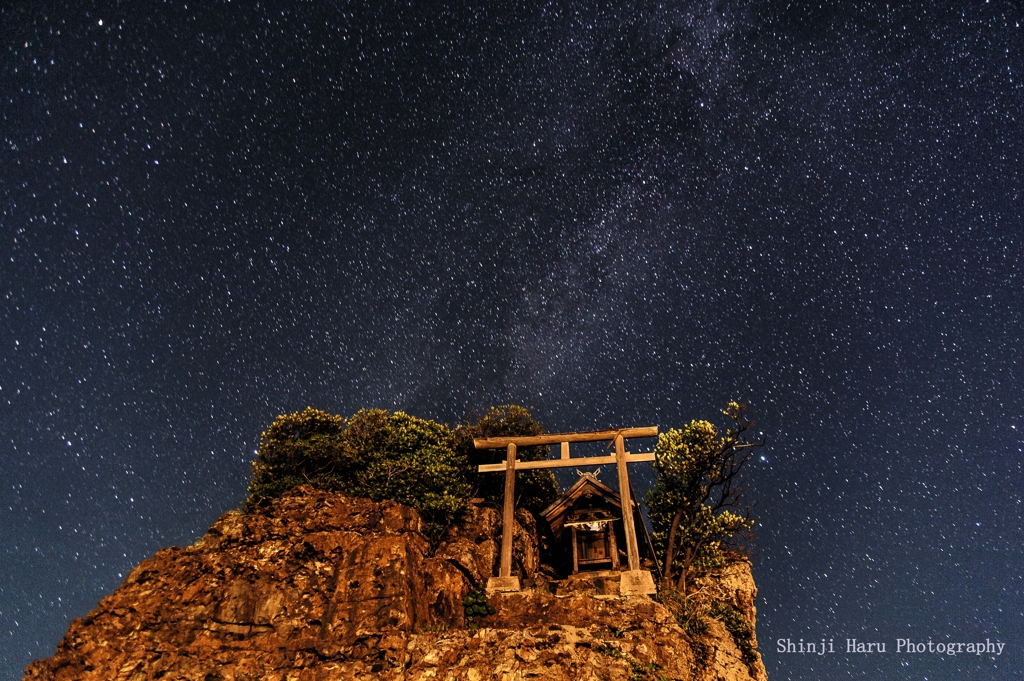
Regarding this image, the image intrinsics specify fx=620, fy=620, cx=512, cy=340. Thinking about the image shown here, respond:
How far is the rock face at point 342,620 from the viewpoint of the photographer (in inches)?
719

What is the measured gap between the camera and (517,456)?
1230 inches

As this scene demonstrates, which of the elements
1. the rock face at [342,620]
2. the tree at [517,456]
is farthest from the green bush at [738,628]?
the tree at [517,456]

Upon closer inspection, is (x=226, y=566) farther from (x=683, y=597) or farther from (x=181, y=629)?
(x=683, y=597)

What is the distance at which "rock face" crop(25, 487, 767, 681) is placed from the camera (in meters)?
18.3

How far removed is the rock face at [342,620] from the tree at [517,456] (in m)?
5.87

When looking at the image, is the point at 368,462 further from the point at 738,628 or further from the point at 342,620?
the point at 738,628

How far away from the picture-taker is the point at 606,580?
2438 centimetres

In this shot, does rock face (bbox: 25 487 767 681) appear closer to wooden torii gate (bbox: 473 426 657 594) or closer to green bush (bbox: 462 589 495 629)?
green bush (bbox: 462 589 495 629)

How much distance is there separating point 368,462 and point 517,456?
7.79m

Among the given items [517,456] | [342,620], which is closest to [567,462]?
[517,456]

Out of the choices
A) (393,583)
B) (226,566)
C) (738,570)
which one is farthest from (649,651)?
(226,566)

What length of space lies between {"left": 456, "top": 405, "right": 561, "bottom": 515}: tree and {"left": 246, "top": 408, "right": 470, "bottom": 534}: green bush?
46.6 inches

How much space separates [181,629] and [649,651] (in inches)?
575

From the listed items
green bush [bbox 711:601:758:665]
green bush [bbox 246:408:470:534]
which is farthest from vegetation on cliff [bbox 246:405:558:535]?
green bush [bbox 711:601:758:665]
